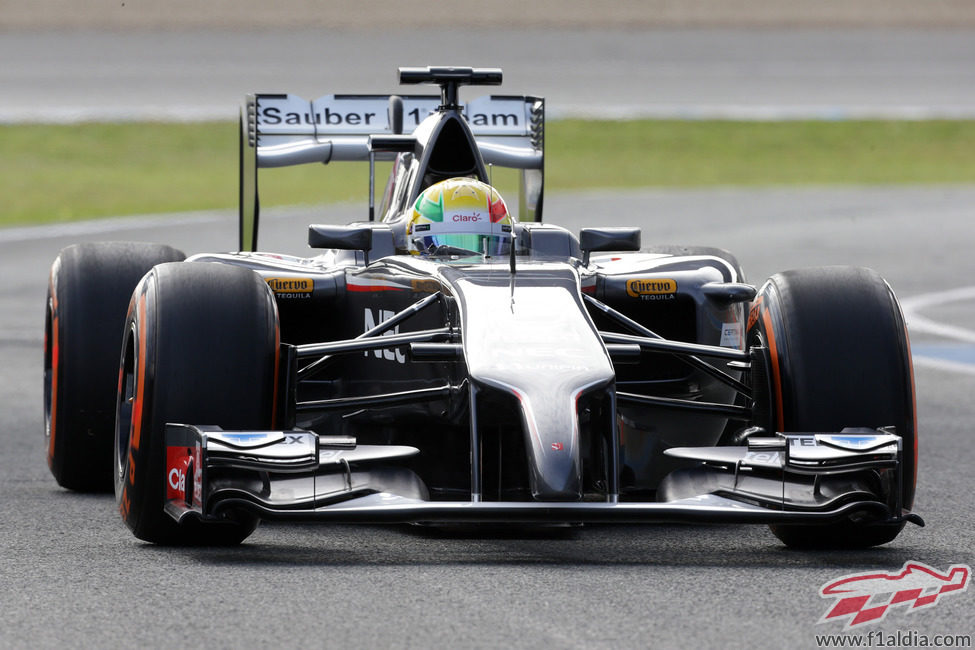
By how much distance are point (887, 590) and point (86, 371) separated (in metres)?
3.58

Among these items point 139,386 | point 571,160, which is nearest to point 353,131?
point 139,386

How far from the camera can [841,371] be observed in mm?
6047

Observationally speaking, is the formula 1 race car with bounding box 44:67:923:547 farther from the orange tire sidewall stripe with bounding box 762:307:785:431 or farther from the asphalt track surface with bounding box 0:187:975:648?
the asphalt track surface with bounding box 0:187:975:648

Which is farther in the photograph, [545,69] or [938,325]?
[545,69]

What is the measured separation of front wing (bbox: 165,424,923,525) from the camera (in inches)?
212

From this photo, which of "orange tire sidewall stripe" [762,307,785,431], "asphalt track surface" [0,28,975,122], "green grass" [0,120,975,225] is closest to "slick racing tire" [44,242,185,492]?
"orange tire sidewall stripe" [762,307,785,431]

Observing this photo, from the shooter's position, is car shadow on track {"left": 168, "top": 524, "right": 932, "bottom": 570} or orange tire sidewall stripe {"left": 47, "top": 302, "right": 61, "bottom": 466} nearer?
car shadow on track {"left": 168, "top": 524, "right": 932, "bottom": 570}

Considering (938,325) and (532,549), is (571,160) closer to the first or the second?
(938,325)

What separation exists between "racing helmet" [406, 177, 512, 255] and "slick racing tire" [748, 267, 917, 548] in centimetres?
146

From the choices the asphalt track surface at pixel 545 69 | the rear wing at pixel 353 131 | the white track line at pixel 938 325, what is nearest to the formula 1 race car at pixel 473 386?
the rear wing at pixel 353 131

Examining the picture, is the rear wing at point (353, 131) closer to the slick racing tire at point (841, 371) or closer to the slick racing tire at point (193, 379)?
the slick racing tire at point (193, 379)

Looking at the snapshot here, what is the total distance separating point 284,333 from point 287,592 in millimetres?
2273

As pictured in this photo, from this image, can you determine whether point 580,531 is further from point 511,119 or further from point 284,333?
point 511,119

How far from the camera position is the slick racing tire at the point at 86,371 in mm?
7289
